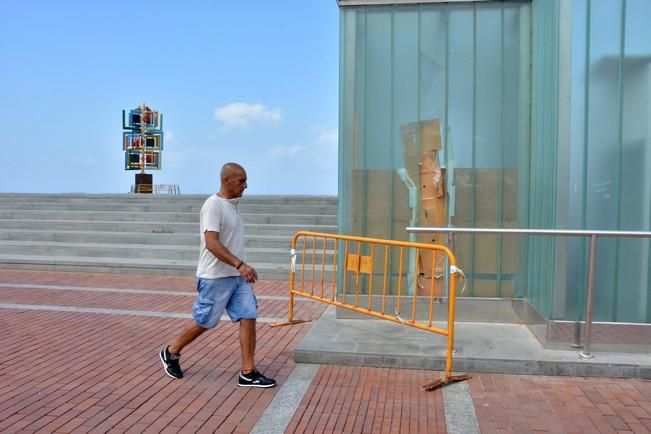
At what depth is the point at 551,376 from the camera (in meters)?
4.91

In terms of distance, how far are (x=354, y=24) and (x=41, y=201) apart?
11.7 m

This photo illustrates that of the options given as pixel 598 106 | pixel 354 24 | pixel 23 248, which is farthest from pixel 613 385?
pixel 23 248

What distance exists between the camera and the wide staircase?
10836 millimetres

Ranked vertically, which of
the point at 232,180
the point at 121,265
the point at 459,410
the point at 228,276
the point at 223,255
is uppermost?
the point at 232,180

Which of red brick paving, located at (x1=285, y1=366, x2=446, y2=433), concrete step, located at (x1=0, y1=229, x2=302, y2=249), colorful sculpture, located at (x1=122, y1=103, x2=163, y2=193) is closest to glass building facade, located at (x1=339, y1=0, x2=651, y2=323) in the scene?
red brick paving, located at (x1=285, y1=366, x2=446, y2=433)

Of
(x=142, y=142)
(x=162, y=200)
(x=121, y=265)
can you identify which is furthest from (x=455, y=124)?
(x=142, y=142)

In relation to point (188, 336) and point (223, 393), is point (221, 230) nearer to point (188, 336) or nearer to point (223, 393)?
point (188, 336)

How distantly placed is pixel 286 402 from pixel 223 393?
0.52m

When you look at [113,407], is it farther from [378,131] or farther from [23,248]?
[23,248]

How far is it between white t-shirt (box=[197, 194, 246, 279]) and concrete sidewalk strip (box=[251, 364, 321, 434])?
0.98 metres

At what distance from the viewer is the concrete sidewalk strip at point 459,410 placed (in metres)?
3.86

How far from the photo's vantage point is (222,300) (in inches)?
179

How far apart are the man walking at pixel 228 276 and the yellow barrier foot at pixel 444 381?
120 centimetres

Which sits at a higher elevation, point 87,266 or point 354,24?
point 354,24
